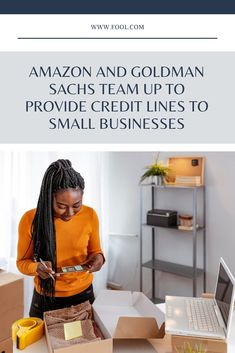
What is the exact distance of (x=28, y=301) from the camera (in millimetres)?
2268

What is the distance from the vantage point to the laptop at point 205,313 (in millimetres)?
923

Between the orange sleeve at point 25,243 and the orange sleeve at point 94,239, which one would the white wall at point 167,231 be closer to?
the orange sleeve at point 94,239

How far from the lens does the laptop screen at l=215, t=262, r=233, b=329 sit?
96 cm

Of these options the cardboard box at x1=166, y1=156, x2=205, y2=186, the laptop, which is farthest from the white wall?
the laptop

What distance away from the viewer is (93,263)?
1255mm

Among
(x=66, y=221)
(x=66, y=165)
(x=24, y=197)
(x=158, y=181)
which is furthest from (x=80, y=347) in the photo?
(x=158, y=181)

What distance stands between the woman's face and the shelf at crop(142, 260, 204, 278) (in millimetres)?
1635

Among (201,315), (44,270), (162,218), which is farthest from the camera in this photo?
(162,218)

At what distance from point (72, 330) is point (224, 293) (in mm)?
514

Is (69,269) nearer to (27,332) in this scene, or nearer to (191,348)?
(27,332)

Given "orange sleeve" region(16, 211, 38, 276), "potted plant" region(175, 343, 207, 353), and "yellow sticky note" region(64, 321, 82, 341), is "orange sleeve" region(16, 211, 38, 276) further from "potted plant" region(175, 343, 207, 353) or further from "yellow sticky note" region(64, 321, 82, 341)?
"potted plant" region(175, 343, 207, 353)

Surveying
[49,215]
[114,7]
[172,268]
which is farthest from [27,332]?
[172,268]

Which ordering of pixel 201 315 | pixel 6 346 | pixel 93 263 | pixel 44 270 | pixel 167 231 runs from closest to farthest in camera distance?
1. pixel 201 315
2. pixel 44 270
3. pixel 93 263
4. pixel 6 346
5. pixel 167 231

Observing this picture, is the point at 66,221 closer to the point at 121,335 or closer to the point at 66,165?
the point at 66,165
